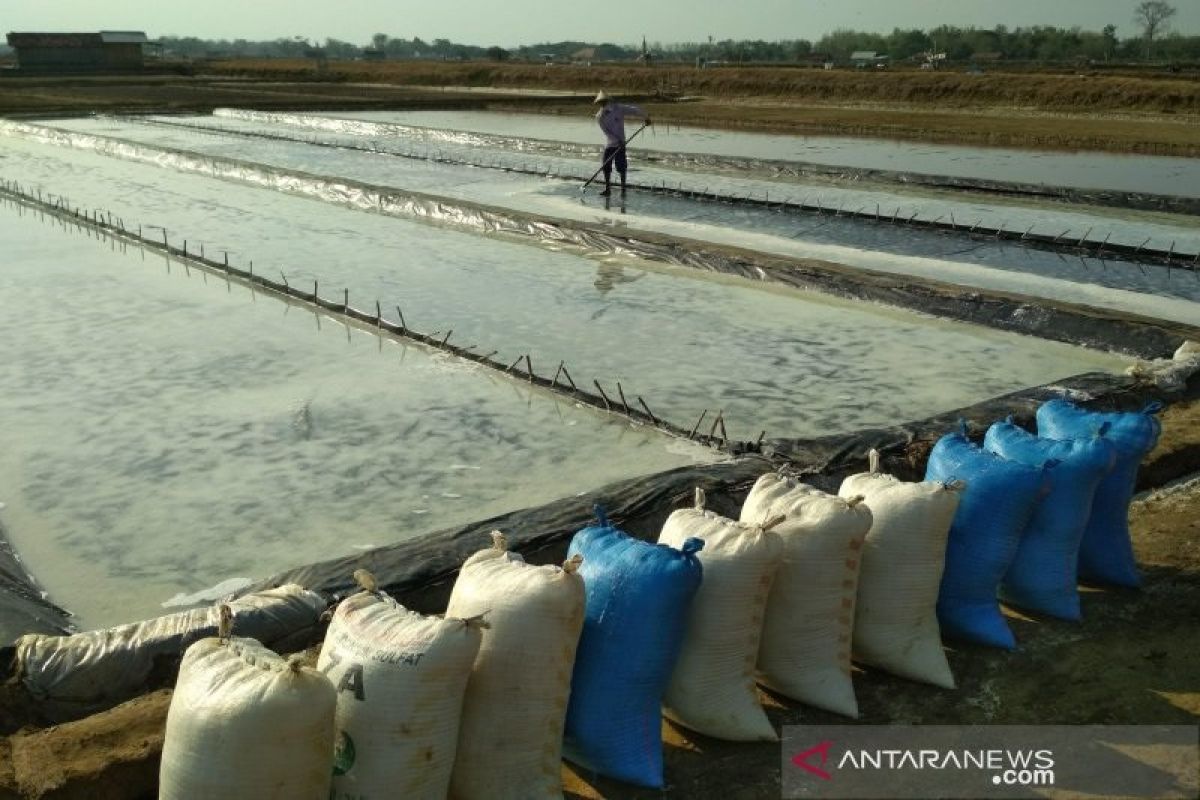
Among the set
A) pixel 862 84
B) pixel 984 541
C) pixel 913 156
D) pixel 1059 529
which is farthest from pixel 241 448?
pixel 862 84

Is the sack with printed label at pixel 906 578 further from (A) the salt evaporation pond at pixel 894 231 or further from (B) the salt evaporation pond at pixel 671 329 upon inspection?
(A) the salt evaporation pond at pixel 894 231

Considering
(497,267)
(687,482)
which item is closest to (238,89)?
(497,267)

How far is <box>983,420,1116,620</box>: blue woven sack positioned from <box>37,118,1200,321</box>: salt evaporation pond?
12.6 ft

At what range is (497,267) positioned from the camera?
7629 millimetres

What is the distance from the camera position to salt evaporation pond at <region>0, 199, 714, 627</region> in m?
3.42

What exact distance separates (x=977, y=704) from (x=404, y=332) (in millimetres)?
3875

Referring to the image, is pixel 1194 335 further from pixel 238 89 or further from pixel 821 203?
pixel 238 89

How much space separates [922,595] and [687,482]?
84 centimetres

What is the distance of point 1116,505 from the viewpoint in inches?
120

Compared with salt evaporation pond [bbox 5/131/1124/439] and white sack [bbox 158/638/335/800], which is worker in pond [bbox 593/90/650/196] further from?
white sack [bbox 158/638/335/800]

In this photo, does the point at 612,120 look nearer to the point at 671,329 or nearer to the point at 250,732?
the point at 671,329

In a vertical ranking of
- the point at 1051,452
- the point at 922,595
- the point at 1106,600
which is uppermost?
the point at 1051,452

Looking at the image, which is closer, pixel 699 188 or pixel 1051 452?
pixel 1051 452

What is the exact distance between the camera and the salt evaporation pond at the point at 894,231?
7051 millimetres
